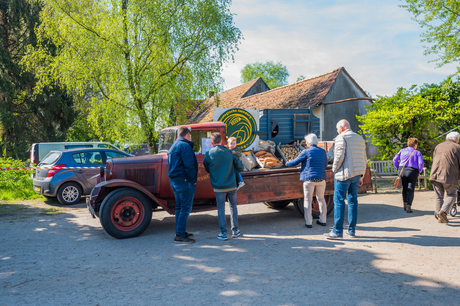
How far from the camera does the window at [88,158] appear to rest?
9980 mm

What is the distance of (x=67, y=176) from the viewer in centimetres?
966

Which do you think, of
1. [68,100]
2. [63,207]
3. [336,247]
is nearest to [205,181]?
[336,247]

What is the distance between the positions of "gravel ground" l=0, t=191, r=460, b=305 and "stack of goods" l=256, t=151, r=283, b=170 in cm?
126

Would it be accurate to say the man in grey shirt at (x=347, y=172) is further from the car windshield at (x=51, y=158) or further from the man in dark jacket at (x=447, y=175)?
the car windshield at (x=51, y=158)

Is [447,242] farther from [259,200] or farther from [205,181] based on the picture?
[205,181]

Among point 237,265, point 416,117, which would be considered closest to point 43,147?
point 237,265

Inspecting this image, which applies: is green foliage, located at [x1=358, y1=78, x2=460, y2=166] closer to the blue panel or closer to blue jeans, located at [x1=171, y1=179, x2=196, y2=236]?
the blue panel

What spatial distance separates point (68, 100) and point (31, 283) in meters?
23.4

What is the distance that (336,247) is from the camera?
17.0 ft

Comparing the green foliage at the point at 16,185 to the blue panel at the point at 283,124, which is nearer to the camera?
the blue panel at the point at 283,124

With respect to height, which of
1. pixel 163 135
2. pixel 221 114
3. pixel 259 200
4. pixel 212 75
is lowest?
pixel 259 200

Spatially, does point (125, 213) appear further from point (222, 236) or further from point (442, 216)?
point (442, 216)

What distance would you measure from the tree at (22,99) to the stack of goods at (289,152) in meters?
20.2

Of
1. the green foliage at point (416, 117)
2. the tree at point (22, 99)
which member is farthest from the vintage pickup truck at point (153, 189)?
the tree at point (22, 99)
